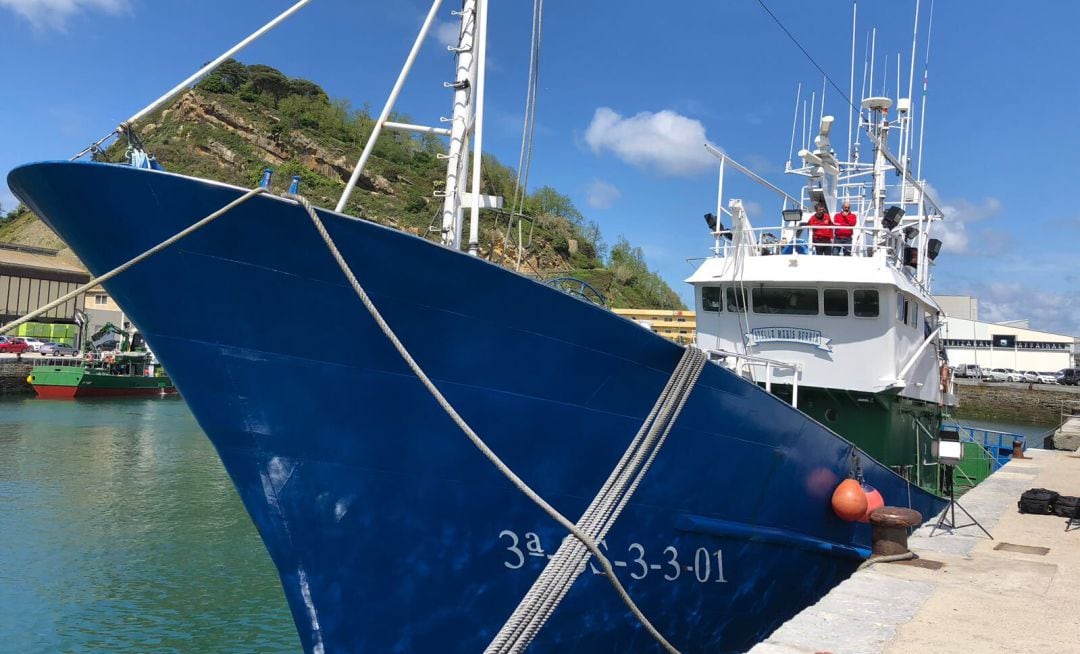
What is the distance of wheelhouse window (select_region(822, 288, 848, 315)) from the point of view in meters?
8.84

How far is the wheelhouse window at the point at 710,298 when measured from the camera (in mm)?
9594

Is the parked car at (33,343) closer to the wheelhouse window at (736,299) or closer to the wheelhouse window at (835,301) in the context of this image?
the wheelhouse window at (736,299)

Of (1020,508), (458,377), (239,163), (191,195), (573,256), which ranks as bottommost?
(1020,508)

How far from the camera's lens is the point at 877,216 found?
9859mm

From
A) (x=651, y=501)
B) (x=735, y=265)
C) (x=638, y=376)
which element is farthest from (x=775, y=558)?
(x=735, y=265)

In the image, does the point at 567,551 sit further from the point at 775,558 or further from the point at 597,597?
the point at 775,558

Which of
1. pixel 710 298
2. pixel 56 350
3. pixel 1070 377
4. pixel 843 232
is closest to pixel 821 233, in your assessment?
pixel 843 232

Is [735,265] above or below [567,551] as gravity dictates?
above

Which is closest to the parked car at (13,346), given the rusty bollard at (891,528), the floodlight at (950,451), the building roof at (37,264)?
the building roof at (37,264)

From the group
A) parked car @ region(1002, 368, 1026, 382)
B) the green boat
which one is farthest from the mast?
parked car @ region(1002, 368, 1026, 382)

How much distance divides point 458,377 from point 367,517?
1.09m

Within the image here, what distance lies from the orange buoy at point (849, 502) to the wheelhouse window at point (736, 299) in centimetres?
258

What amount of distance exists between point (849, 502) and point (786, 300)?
8.61 ft

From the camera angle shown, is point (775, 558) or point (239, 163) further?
point (239, 163)
